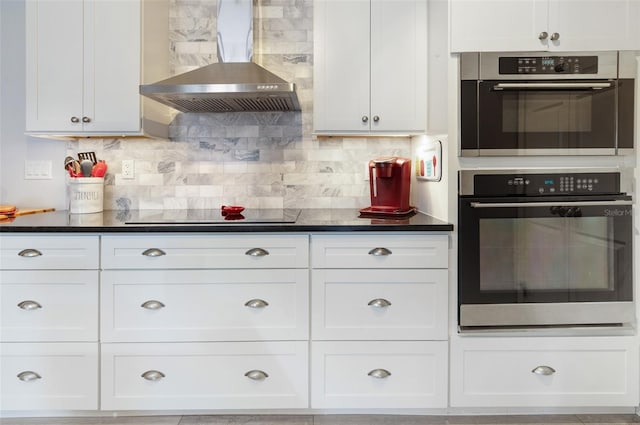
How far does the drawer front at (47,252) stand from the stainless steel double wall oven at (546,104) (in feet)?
5.93

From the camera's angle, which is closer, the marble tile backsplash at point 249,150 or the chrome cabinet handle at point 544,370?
the chrome cabinet handle at point 544,370

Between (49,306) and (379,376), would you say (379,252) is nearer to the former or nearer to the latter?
(379,376)

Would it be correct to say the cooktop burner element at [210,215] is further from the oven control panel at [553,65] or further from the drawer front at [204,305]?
the oven control panel at [553,65]

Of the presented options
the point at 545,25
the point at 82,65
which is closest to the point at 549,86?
the point at 545,25

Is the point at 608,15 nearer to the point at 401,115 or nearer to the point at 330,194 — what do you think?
the point at 401,115

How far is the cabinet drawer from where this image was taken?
6.38 ft

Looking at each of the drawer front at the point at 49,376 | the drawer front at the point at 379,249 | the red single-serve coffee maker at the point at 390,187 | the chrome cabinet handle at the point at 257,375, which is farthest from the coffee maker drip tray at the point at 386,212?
the drawer front at the point at 49,376

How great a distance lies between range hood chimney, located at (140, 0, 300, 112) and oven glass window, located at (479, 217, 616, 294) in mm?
1211

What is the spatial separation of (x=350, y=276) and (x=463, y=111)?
92 cm

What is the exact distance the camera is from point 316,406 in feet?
6.39

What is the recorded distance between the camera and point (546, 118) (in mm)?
1906

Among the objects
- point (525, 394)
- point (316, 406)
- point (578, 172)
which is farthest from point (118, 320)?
point (578, 172)

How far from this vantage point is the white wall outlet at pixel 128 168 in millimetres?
2600

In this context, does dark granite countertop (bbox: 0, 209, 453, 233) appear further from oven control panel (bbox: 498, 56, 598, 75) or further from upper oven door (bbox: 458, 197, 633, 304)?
oven control panel (bbox: 498, 56, 598, 75)
